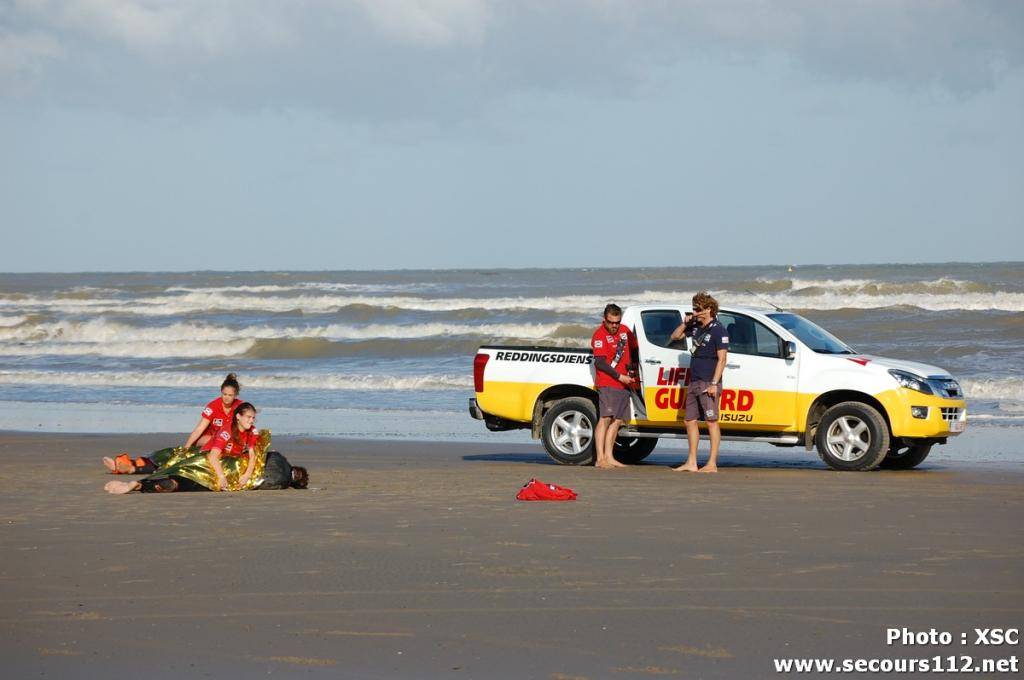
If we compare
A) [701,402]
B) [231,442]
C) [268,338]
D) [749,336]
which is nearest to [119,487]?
[231,442]

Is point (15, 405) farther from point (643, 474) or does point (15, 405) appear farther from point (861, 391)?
point (861, 391)

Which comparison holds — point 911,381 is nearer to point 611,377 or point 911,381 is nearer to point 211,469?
point 611,377

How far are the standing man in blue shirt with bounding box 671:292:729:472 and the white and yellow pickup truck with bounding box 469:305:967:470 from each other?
45 centimetres

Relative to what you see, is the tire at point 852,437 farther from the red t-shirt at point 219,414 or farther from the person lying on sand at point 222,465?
the red t-shirt at point 219,414

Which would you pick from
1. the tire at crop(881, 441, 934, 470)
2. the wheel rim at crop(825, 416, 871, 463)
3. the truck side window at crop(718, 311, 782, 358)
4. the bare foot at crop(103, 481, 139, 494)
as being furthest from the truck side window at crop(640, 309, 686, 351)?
the bare foot at crop(103, 481, 139, 494)

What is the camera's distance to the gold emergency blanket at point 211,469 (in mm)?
11578

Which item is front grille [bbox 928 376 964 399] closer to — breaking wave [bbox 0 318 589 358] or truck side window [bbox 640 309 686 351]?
truck side window [bbox 640 309 686 351]

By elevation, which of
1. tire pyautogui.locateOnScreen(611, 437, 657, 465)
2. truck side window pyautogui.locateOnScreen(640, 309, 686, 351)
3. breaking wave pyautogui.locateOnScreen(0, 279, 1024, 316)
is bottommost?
tire pyautogui.locateOnScreen(611, 437, 657, 465)

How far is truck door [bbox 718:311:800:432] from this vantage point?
13.8 m

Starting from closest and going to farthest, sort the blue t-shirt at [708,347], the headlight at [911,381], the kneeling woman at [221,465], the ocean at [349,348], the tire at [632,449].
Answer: the kneeling woman at [221,465] → the blue t-shirt at [708,347] → the headlight at [911,381] → the tire at [632,449] → the ocean at [349,348]

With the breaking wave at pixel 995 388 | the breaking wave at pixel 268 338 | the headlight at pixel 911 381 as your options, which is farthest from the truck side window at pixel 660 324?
the breaking wave at pixel 268 338

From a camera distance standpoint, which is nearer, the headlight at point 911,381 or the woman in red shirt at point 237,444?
the woman in red shirt at point 237,444

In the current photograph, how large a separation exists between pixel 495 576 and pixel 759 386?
6.58 meters

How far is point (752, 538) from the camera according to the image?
9.13m
